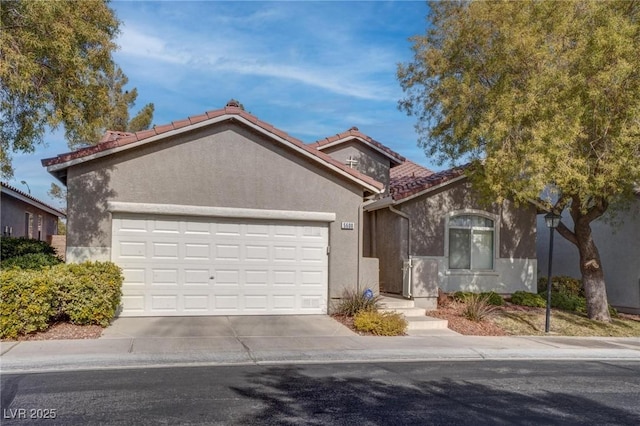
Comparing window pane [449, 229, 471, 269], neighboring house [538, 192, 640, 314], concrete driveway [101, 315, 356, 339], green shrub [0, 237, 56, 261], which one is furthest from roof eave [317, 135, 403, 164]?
green shrub [0, 237, 56, 261]

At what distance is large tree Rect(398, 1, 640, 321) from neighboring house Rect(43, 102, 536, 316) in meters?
3.04

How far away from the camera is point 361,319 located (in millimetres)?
11906

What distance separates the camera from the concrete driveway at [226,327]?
1077 cm

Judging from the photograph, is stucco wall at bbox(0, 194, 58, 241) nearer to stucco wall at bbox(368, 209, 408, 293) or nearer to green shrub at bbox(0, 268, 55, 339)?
green shrub at bbox(0, 268, 55, 339)

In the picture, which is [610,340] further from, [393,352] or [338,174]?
[338,174]

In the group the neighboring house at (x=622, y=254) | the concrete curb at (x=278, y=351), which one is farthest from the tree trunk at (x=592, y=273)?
the concrete curb at (x=278, y=351)

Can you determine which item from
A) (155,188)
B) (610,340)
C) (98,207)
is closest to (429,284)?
(610,340)

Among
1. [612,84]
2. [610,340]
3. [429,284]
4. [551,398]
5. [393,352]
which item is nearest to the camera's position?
[551,398]

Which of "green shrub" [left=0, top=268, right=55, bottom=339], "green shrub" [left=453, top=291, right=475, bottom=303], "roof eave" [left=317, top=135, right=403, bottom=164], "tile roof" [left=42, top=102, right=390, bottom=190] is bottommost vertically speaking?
"green shrub" [left=453, top=291, right=475, bottom=303]

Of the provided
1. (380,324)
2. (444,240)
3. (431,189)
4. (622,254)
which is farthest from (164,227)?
(622,254)

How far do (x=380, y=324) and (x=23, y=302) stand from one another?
6.92 meters

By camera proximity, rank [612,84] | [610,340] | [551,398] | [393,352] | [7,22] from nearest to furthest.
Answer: [551,398] → [7,22] → [393,352] → [612,84] → [610,340]

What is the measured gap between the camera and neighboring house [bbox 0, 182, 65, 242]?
20.2m

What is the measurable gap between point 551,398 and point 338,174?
7.61 m
